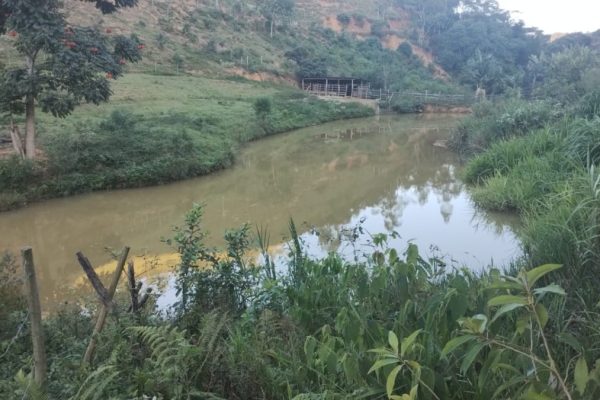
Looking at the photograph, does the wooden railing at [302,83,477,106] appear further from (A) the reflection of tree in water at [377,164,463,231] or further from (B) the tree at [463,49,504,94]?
(A) the reflection of tree in water at [377,164,463,231]

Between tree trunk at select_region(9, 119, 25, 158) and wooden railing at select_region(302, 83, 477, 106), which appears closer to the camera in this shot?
tree trunk at select_region(9, 119, 25, 158)

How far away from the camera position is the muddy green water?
695 cm

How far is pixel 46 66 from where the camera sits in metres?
10.3

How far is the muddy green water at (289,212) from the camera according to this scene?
695cm

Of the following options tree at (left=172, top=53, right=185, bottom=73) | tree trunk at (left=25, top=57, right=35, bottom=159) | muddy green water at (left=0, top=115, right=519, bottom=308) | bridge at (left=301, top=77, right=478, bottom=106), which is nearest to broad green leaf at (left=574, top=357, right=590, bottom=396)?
muddy green water at (left=0, top=115, right=519, bottom=308)

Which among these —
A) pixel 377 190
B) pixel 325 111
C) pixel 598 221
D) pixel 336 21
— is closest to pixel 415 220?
pixel 377 190

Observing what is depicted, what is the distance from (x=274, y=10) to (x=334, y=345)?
1771 inches

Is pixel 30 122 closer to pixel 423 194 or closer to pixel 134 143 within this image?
pixel 134 143

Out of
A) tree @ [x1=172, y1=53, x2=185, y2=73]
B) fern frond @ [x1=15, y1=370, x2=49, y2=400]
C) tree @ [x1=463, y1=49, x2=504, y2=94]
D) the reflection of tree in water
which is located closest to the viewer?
fern frond @ [x1=15, y1=370, x2=49, y2=400]

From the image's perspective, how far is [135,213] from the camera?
31.0 ft

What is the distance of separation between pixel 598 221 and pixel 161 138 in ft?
35.0

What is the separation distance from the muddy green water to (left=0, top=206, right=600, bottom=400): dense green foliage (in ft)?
6.06

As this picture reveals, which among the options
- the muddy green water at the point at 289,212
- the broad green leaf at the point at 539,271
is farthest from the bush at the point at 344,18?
the broad green leaf at the point at 539,271

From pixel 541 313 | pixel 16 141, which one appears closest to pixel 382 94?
pixel 16 141
